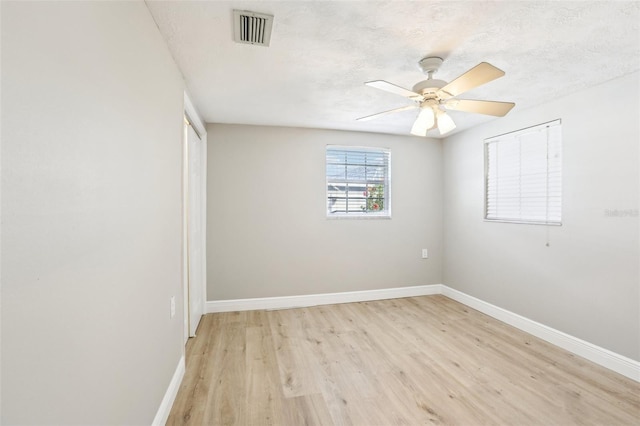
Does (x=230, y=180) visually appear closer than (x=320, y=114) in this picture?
No

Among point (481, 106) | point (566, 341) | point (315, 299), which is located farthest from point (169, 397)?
point (566, 341)

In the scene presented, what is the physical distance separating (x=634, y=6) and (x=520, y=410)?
232 centimetres

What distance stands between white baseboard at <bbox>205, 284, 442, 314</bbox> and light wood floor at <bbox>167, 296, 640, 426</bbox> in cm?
31

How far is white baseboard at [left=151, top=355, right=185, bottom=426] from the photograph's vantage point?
1.67 m

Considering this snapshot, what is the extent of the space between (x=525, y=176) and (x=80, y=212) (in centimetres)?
366

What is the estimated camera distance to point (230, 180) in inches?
141

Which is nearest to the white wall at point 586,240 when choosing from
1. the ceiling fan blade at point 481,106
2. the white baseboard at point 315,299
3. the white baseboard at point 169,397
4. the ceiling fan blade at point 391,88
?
the white baseboard at point 315,299

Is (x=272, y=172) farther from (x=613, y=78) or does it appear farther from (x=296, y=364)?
(x=613, y=78)

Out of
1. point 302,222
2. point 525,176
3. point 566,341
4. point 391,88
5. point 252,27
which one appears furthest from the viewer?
point 302,222

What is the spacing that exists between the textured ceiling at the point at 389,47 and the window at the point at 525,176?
416 mm

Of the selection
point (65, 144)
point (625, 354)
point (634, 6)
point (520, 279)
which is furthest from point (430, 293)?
point (65, 144)

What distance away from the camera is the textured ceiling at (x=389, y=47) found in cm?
152

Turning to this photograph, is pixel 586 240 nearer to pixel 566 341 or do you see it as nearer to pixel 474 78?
pixel 566 341

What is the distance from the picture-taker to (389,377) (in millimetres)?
2217
